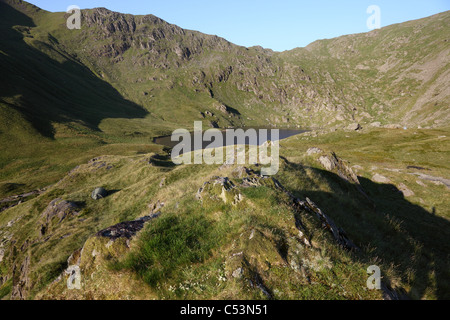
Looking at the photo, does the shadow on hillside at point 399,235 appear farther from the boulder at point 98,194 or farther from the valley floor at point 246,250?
the boulder at point 98,194

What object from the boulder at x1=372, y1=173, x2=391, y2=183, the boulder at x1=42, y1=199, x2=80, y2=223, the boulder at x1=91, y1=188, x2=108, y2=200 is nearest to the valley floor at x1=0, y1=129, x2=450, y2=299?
the boulder at x1=42, y1=199, x2=80, y2=223

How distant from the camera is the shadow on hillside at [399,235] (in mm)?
9500

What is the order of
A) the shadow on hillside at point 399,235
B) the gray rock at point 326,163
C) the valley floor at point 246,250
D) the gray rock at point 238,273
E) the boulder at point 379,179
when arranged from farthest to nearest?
the boulder at point 379,179
the gray rock at point 326,163
the shadow on hillside at point 399,235
the valley floor at point 246,250
the gray rock at point 238,273

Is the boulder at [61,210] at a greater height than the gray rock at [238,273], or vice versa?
the gray rock at [238,273]

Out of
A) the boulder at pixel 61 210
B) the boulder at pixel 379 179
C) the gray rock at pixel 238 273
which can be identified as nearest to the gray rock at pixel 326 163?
the boulder at pixel 379 179

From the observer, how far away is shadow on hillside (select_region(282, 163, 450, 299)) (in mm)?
9500

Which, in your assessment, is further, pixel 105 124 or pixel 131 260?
pixel 105 124

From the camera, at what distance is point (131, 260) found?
24.1ft

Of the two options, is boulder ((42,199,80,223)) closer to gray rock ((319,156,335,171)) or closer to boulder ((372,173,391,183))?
gray rock ((319,156,335,171))

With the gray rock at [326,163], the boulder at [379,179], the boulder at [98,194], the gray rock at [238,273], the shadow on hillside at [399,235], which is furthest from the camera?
the boulder at [379,179]

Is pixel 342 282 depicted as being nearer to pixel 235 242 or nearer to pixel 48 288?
pixel 235 242
